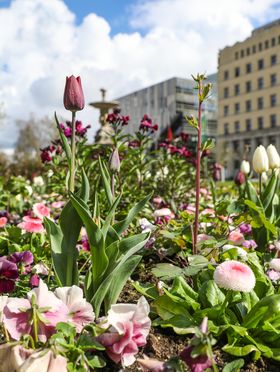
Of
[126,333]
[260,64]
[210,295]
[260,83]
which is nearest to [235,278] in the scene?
[210,295]

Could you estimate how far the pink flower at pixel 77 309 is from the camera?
1.51m

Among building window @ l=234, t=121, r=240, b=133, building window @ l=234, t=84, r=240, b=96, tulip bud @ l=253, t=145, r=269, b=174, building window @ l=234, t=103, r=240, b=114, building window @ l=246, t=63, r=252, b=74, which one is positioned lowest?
tulip bud @ l=253, t=145, r=269, b=174

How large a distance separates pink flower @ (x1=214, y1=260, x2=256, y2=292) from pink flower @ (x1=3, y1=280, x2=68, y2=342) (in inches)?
21.3

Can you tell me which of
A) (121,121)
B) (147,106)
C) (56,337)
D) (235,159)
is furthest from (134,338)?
(147,106)

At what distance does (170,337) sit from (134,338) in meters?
0.33

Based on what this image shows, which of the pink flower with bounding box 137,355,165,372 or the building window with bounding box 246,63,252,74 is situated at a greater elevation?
the building window with bounding box 246,63,252,74

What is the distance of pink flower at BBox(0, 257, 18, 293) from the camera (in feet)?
6.17

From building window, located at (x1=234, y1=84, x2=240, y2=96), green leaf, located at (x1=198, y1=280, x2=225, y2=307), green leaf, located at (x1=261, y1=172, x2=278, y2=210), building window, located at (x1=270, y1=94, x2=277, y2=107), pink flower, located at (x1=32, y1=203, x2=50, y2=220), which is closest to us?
green leaf, located at (x1=198, y1=280, x2=225, y2=307)

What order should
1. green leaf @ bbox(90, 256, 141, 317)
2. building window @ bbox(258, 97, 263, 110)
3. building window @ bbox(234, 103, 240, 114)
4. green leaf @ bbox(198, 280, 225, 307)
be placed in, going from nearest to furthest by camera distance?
green leaf @ bbox(90, 256, 141, 317) → green leaf @ bbox(198, 280, 225, 307) → building window @ bbox(258, 97, 263, 110) → building window @ bbox(234, 103, 240, 114)

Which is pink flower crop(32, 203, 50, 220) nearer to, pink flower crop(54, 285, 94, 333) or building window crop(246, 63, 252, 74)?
pink flower crop(54, 285, 94, 333)

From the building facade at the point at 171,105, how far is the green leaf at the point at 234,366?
55865mm

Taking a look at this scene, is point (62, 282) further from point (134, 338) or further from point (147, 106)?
point (147, 106)

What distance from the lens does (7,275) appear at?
1889 mm

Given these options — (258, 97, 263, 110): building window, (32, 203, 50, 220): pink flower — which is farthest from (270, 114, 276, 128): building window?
(32, 203, 50, 220): pink flower
